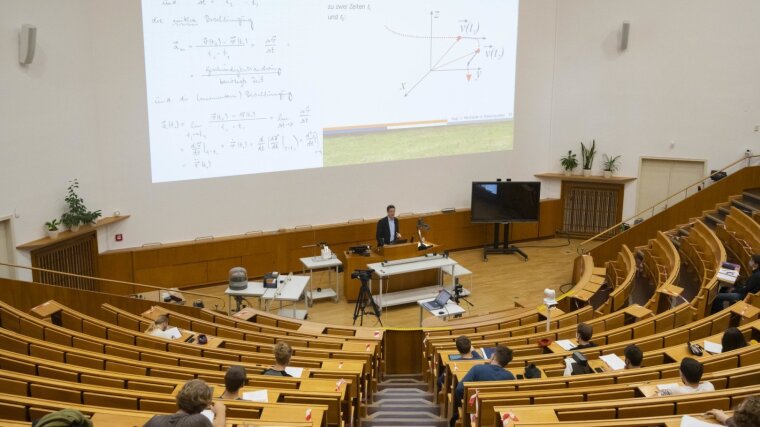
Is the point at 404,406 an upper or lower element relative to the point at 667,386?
lower

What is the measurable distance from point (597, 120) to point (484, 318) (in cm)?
708

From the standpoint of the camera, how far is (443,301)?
8.62 metres

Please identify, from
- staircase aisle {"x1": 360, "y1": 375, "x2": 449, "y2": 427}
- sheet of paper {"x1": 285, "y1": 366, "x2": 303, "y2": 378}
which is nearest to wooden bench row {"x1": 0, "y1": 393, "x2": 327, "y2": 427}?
sheet of paper {"x1": 285, "y1": 366, "x2": 303, "y2": 378}

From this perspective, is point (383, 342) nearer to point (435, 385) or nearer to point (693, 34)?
point (435, 385)

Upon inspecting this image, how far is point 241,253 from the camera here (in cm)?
1159

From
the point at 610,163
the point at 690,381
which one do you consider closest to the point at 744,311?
the point at 690,381

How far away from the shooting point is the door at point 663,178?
43.5 ft

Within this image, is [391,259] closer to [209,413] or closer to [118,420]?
[118,420]

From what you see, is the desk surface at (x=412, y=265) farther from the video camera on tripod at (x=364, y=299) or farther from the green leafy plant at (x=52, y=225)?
the green leafy plant at (x=52, y=225)

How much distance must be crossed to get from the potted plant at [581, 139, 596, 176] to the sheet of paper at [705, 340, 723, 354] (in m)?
8.22

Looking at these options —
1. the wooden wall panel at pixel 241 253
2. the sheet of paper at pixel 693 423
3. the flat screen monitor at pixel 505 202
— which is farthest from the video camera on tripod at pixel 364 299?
the sheet of paper at pixel 693 423

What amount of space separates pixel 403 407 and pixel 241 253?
5.97 m

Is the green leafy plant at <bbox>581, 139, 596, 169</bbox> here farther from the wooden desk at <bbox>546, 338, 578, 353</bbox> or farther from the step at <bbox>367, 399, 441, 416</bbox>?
the step at <bbox>367, 399, 441, 416</bbox>

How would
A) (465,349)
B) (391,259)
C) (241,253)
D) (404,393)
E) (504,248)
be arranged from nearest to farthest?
(465,349) < (404,393) < (391,259) < (241,253) < (504,248)
